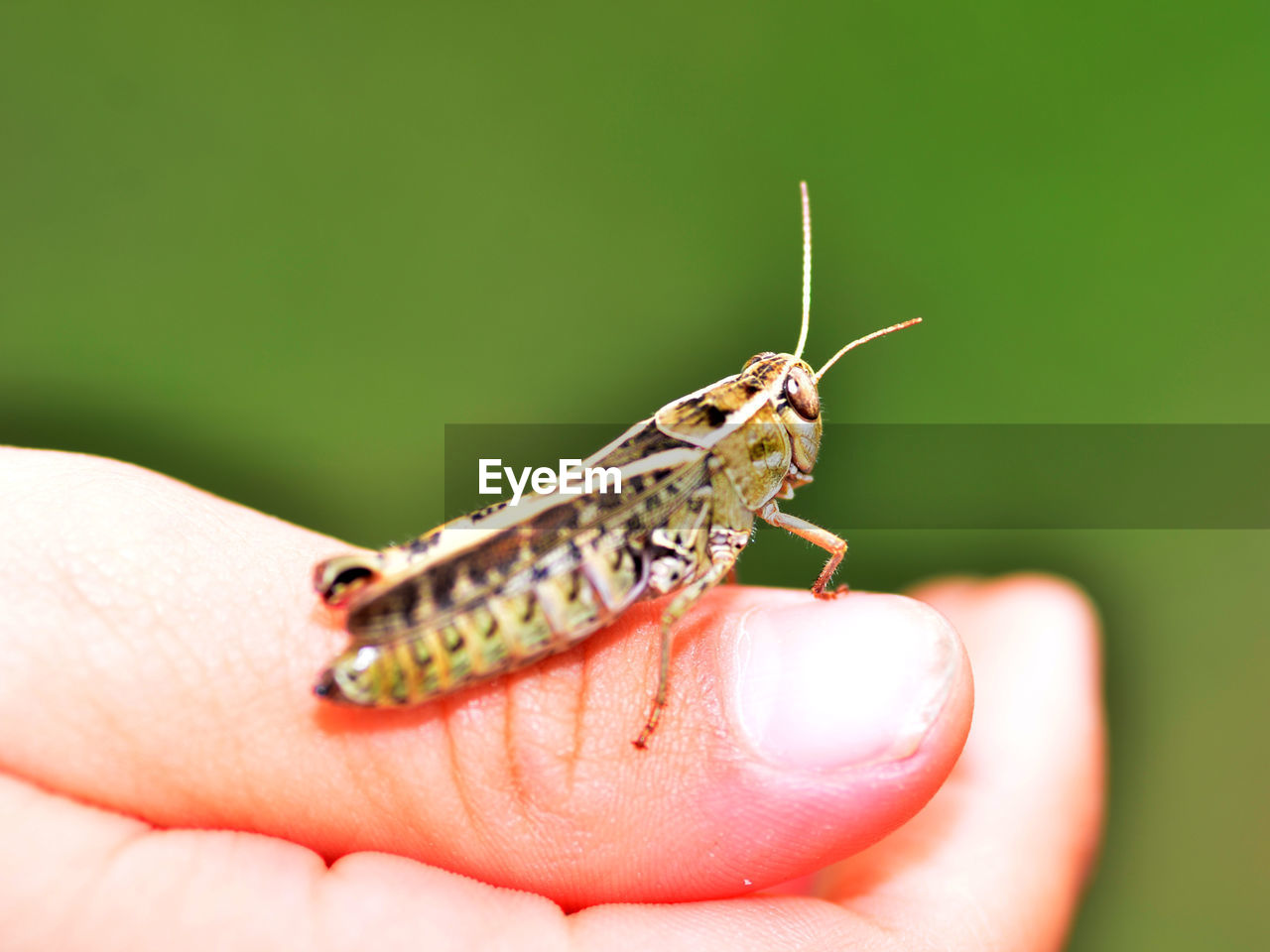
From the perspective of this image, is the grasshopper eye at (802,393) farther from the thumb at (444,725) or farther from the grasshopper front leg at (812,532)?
the thumb at (444,725)

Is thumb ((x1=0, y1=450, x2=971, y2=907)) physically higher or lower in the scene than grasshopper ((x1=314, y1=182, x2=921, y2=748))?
lower

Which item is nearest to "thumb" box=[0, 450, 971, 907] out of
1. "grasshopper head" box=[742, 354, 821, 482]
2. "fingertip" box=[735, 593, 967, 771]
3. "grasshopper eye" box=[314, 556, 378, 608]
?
"fingertip" box=[735, 593, 967, 771]

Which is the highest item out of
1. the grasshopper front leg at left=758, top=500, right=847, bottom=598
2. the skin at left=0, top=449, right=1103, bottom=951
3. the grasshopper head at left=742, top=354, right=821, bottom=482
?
the grasshopper head at left=742, top=354, right=821, bottom=482

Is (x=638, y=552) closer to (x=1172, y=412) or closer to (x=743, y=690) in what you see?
(x=743, y=690)

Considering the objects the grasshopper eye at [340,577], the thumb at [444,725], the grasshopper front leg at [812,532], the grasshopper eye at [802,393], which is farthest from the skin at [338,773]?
the grasshopper eye at [802,393]

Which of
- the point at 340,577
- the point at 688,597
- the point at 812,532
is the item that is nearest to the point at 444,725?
the point at 340,577

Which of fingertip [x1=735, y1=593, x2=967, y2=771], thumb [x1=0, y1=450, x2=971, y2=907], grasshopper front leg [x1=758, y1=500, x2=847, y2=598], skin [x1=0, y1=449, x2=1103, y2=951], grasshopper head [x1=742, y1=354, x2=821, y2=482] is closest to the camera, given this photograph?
skin [x1=0, y1=449, x2=1103, y2=951]

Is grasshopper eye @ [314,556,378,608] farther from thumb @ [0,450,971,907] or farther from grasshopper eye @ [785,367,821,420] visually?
grasshopper eye @ [785,367,821,420]

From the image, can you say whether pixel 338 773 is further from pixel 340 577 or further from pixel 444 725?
pixel 340 577
